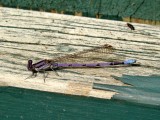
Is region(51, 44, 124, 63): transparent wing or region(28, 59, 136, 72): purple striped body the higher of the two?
region(51, 44, 124, 63): transparent wing

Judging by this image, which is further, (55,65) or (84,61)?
(84,61)

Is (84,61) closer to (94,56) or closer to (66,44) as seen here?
(94,56)

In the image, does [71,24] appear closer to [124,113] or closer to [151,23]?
→ [151,23]

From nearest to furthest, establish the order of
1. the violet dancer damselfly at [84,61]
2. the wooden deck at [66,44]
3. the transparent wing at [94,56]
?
the wooden deck at [66,44] → the violet dancer damselfly at [84,61] → the transparent wing at [94,56]

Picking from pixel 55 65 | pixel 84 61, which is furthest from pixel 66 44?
pixel 55 65

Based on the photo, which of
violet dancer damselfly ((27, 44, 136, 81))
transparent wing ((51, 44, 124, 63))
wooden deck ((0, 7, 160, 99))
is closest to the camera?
wooden deck ((0, 7, 160, 99))

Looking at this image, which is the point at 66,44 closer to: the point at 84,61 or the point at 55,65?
the point at 84,61

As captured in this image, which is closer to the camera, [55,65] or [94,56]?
[55,65]

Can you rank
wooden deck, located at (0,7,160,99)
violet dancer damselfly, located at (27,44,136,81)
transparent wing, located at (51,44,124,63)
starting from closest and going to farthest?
A: 1. wooden deck, located at (0,7,160,99)
2. violet dancer damselfly, located at (27,44,136,81)
3. transparent wing, located at (51,44,124,63)

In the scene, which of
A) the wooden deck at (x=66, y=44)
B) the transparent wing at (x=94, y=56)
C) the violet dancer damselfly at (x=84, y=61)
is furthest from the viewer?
the transparent wing at (x=94, y=56)
